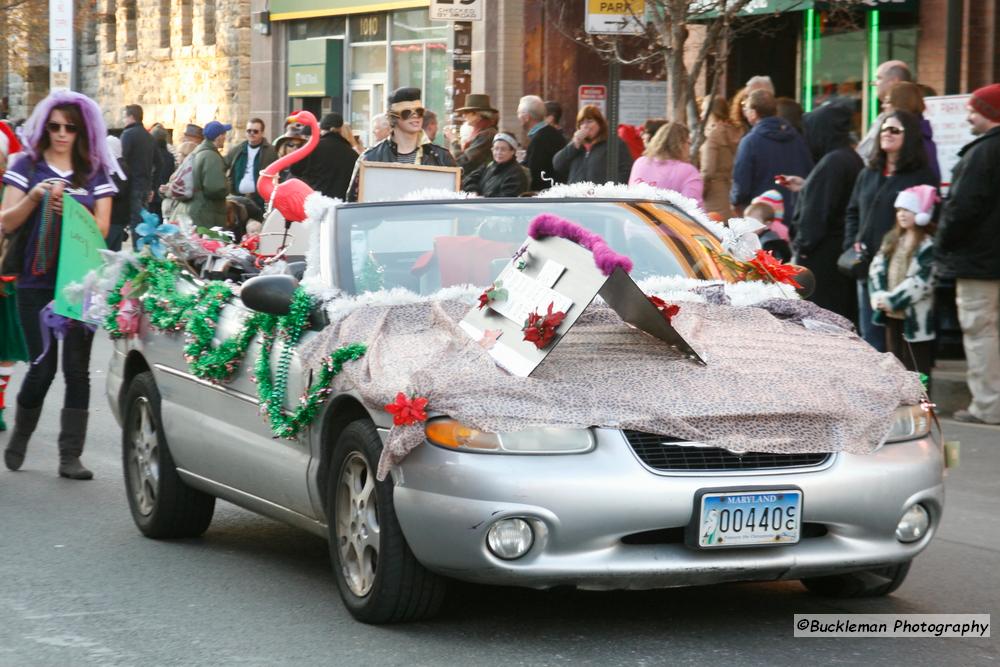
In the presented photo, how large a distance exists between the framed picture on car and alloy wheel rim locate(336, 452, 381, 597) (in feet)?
10.5

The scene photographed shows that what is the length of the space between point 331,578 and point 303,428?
787 millimetres

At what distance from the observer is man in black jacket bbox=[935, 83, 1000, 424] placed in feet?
36.3

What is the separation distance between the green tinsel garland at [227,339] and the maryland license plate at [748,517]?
1339 millimetres

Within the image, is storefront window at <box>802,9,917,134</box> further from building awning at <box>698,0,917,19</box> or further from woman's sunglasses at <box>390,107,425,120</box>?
woman's sunglasses at <box>390,107,425,120</box>

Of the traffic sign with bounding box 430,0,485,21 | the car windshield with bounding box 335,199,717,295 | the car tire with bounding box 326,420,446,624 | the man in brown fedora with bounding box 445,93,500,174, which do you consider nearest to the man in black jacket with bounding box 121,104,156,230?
the traffic sign with bounding box 430,0,485,21

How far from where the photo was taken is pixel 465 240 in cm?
684

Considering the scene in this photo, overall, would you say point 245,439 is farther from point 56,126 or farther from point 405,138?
point 405,138

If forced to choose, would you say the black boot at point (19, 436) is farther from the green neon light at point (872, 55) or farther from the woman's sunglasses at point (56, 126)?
the green neon light at point (872, 55)

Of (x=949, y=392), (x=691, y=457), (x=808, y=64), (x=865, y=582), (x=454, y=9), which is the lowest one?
(x=949, y=392)

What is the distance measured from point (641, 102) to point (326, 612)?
54.6 ft

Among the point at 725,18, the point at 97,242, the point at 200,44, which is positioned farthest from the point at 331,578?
the point at 200,44

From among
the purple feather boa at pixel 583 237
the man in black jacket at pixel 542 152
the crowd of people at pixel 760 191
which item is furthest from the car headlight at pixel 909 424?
the man in black jacket at pixel 542 152

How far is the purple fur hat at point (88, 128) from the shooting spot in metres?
9.34

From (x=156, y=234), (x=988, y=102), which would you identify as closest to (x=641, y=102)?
(x=988, y=102)
